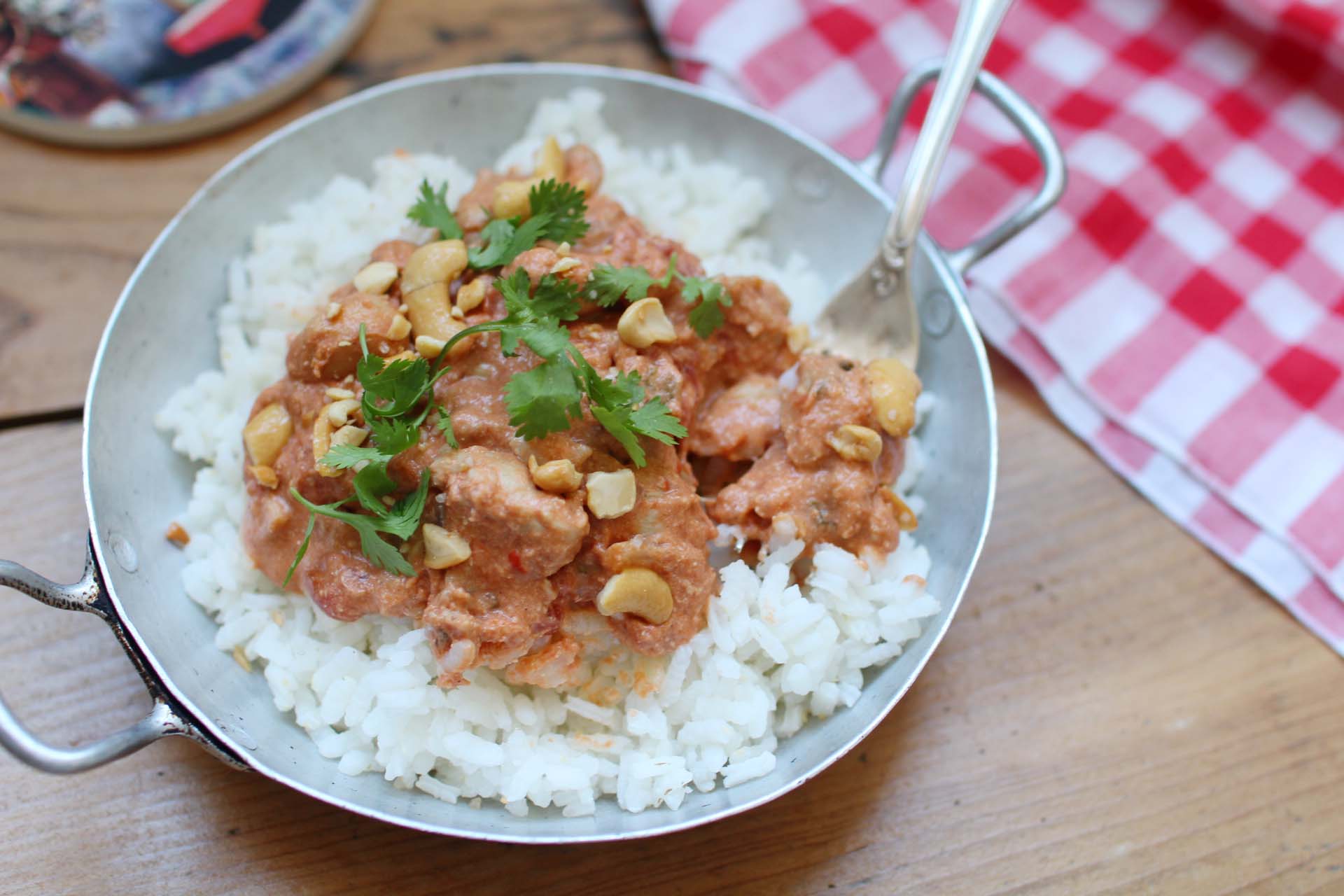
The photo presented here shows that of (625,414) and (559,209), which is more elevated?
(559,209)

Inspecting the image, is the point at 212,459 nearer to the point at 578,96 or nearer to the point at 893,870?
the point at 578,96

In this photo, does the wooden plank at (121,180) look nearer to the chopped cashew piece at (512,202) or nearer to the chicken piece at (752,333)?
the chopped cashew piece at (512,202)

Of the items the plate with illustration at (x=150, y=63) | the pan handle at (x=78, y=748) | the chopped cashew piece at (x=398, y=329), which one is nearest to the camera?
the pan handle at (x=78, y=748)

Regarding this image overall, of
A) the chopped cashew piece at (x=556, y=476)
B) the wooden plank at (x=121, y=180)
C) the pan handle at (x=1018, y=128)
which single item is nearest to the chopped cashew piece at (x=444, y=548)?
the chopped cashew piece at (x=556, y=476)

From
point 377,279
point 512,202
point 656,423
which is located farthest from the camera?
point 512,202

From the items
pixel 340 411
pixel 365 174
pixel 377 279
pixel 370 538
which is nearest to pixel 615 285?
pixel 377 279

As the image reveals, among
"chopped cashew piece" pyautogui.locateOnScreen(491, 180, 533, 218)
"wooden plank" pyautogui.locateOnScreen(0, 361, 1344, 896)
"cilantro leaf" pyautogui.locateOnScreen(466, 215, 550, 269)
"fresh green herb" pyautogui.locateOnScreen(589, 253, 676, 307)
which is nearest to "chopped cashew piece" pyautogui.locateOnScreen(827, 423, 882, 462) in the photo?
"fresh green herb" pyautogui.locateOnScreen(589, 253, 676, 307)

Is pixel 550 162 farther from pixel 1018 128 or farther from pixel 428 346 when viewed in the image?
pixel 1018 128

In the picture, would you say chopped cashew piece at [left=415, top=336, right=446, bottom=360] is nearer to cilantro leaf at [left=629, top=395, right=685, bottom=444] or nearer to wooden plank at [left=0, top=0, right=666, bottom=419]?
cilantro leaf at [left=629, top=395, right=685, bottom=444]
